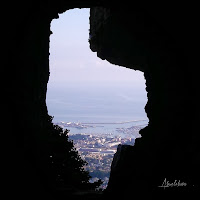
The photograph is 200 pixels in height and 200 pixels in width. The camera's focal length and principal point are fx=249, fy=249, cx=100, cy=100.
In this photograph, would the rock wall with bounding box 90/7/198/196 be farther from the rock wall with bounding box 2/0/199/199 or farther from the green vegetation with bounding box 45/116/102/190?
the green vegetation with bounding box 45/116/102/190

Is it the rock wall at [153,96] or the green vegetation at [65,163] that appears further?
the green vegetation at [65,163]

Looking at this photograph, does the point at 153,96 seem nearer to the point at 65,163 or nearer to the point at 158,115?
the point at 158,115

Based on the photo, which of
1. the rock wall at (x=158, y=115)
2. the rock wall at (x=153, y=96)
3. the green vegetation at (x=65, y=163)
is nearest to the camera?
the rock wall at (x=153, y=96)

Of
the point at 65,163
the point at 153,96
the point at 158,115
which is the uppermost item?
the point at 153,96

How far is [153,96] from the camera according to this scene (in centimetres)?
1549

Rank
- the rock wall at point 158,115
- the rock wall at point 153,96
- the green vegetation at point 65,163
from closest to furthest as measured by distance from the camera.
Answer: the rock wall at point 153,96, the rock wall at point 158,115, the green vegetation at point 65,163

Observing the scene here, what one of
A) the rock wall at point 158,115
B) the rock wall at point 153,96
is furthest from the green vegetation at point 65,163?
the rock wall at point 158,115

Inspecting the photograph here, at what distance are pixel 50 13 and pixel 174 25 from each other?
6.33m

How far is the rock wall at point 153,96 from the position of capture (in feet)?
32.4

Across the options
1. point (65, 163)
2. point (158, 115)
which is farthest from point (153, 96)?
point (65, 163)

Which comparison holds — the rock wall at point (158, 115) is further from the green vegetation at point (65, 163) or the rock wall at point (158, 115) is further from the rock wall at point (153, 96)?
the green vegetation at point (65, 163)

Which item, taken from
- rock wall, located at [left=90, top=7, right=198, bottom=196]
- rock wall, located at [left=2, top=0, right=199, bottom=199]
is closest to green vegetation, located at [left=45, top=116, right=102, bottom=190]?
rock wall, located at [left=2, top=0, right=199, bottom=199]

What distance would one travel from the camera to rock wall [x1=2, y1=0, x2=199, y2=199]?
9891mm

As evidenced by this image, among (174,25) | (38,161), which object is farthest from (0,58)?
(174,25)
